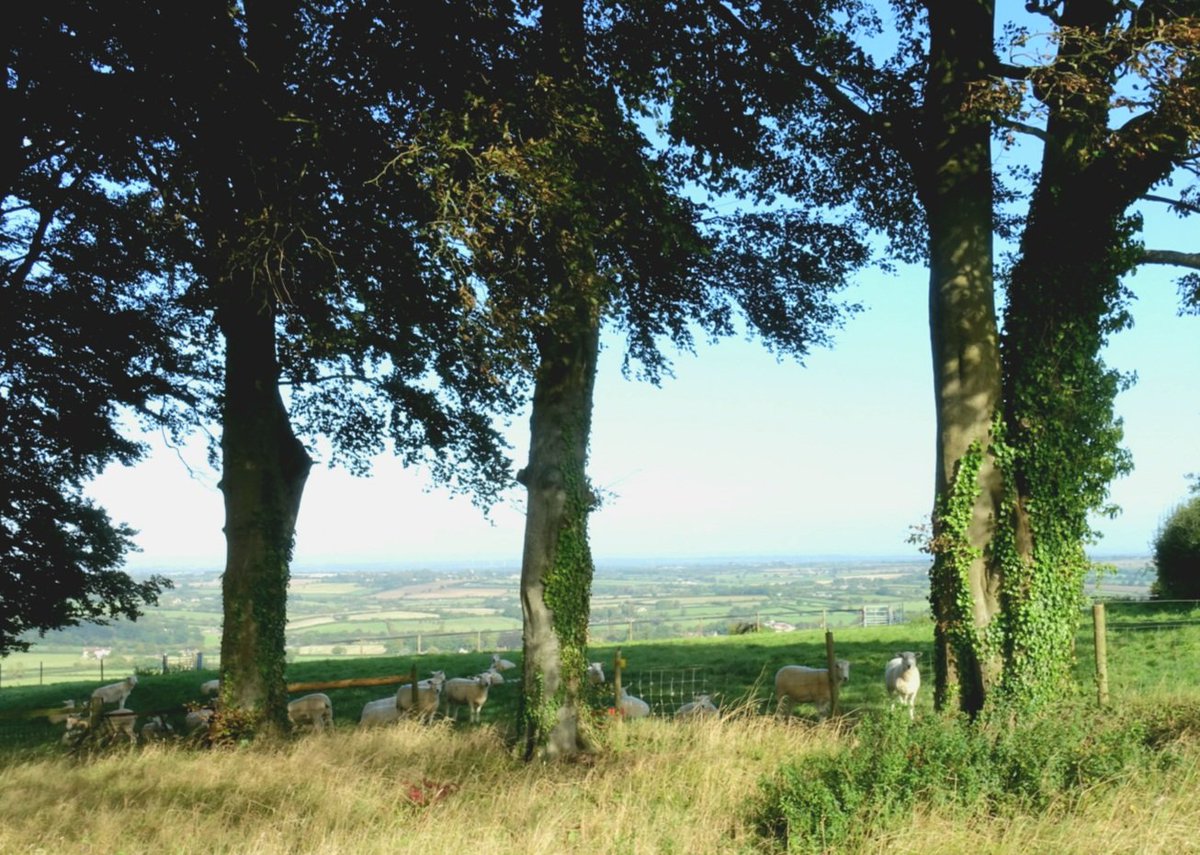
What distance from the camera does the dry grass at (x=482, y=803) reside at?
7.28m

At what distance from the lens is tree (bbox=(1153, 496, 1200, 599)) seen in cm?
3803

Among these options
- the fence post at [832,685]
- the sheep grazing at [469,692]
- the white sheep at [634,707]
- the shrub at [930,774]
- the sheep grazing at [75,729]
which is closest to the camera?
the shrub at [930,774]

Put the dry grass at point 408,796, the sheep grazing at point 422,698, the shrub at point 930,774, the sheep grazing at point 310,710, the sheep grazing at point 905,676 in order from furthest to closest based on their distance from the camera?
the sheep grazing at point 422,698 → the sheep grazing at point 310,710 → the sheep grazing at point 905,676 → the dry grass at point 408,796 → the shrub at point 930,774

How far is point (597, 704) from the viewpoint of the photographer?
17.9 m

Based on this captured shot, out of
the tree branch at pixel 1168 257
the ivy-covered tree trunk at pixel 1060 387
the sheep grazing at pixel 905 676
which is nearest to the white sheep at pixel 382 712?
the sheep grazing at pixel 905 676

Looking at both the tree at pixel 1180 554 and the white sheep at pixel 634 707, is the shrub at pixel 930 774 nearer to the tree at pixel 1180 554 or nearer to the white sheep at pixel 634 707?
the white sheep at pixel 634 707

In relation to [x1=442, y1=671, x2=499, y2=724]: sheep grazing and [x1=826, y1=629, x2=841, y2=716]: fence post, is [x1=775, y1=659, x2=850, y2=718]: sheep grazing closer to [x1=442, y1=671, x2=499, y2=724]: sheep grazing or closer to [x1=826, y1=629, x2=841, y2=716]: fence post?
[x1=826, y1=629, x2=841, y2=716]: fence post

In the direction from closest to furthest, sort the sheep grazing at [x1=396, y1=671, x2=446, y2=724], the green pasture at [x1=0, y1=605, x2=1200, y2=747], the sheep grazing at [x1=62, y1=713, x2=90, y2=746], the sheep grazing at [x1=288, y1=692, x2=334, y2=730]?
the sheep grazing at [x1=62, y1=713, x2=90, y2=746]
the sheep grazing at [x1=288, y1=692, x2=334, y2=730]
the sheep grazing at [x1=396, y1=671, x2=446, y2=724]
the green pasture at [x1=0, y1=605, x2=1200, y2=747]

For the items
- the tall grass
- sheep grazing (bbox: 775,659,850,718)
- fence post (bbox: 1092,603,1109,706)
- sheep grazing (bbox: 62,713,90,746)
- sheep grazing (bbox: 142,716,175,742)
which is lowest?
sheep grazing (bbox: 142,716,175,742)

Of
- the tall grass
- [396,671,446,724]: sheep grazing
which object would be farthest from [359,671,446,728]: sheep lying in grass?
the tall grass

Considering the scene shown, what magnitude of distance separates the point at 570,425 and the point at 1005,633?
231 inches

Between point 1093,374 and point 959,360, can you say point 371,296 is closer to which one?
point 959,360

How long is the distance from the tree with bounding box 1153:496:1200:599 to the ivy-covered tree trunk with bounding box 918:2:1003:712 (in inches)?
1215

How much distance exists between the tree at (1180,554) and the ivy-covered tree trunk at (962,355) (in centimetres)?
3086
